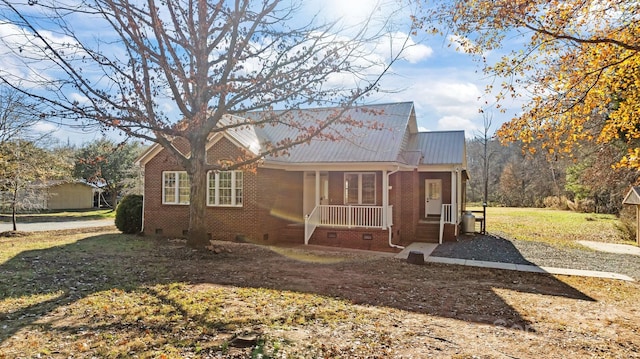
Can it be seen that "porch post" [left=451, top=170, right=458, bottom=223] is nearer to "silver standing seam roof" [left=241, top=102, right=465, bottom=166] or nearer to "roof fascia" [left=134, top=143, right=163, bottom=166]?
"silver standing seam roof" [left=241, top=102, right=465, bottom=166]

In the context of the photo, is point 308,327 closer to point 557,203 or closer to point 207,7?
point 207,7

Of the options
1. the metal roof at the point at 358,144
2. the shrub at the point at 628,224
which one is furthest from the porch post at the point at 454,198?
the shrub at the point at 628,224

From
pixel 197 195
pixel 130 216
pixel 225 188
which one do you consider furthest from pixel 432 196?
pixel 130 216

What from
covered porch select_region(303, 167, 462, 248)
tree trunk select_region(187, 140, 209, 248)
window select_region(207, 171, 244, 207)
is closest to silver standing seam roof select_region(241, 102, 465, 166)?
covered porch select_region(303, 167, 462, 248)

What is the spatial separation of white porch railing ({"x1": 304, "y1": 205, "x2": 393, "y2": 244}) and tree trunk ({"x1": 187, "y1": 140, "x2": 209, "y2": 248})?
3.75 metres

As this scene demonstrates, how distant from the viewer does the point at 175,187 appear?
605 inches

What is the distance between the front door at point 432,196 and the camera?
1761 cm

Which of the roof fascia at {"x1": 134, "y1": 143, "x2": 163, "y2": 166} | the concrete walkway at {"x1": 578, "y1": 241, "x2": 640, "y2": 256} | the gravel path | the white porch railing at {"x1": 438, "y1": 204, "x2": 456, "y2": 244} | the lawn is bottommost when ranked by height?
the concrete walkway at {"x1": 578, "y1": 241, "x2": 640, "y2": 256}

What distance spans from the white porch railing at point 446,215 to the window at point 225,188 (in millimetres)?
7920

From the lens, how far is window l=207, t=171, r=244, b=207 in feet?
46.3

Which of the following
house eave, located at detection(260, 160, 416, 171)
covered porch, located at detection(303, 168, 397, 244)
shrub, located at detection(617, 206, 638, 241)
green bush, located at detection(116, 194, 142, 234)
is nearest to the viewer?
house eave, located at detection(260, 160, 416, 171)

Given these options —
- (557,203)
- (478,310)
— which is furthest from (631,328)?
(557,203)

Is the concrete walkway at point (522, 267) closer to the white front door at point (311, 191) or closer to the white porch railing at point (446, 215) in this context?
the white porch railing at point (446, 215)

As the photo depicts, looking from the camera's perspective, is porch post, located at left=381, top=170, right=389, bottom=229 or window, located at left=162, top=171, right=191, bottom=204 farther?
window, located at left=162, top=171, right=191, bottom=204
